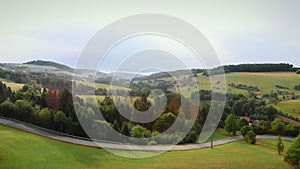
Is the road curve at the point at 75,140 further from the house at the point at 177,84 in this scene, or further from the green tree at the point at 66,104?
the house at the point at 177,84

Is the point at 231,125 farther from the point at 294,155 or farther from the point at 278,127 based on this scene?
the point at 294,155

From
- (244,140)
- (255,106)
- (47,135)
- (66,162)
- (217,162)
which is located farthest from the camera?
(255,106)

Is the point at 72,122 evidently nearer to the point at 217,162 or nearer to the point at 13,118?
the point at 13,118

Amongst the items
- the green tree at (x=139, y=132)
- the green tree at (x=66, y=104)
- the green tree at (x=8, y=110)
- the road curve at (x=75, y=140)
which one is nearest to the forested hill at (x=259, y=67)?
the green tree at (x=139, y=132)

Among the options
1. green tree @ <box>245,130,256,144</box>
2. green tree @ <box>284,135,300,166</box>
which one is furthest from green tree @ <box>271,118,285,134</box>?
green tree @ <box>284,135,300,166</box>

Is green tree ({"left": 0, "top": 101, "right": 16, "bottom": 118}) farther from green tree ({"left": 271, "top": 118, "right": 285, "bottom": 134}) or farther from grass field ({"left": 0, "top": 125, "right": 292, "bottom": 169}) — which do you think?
green tree ({"left": 271, "top": 118, "right": 285, "bottom": 134})

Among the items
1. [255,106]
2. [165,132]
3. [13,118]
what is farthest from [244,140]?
[13,118]
